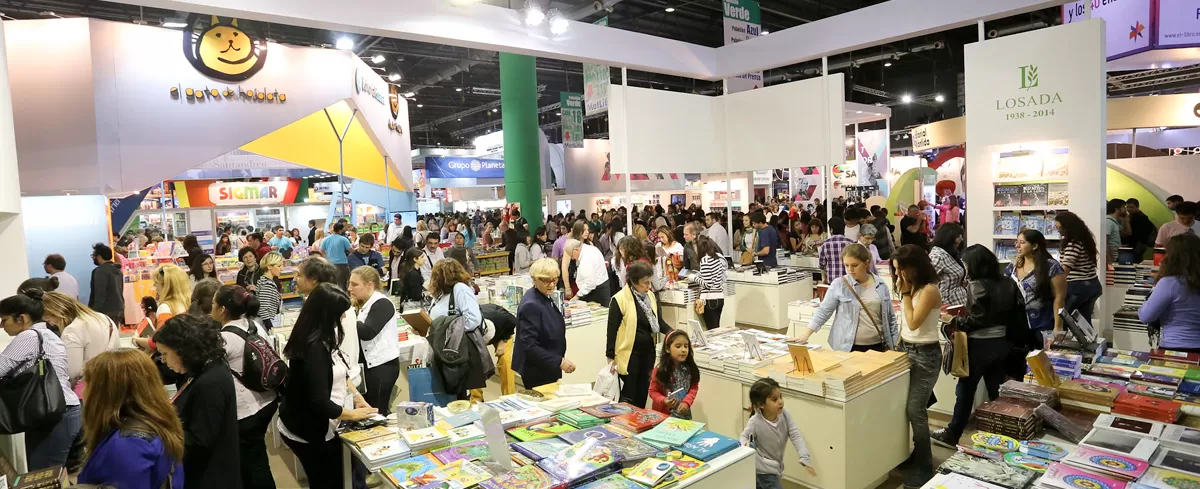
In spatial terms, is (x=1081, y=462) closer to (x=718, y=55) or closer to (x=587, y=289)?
(x=587, y=289)

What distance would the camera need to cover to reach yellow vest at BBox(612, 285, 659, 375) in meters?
3.78

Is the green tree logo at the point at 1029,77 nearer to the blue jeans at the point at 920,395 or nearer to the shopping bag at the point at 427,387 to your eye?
the blue jeans at the point at 920,395

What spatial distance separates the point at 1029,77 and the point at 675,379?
4.79 meters

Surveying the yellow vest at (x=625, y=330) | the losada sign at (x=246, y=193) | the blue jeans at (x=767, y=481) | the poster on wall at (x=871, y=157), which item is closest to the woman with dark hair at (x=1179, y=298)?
the blue jeans at (x=767, y=481)

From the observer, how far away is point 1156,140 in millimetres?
16016

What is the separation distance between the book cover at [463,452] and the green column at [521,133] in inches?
361

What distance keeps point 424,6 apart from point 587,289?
290cm

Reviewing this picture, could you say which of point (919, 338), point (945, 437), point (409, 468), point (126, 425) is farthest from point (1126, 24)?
point (126, 425)

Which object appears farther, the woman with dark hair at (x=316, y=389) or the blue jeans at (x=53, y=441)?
the blue jeans at (x=53, y=441)

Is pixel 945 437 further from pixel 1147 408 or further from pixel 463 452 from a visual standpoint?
pixel 463 452

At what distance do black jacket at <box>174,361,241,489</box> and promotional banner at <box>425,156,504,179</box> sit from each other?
19.0 m

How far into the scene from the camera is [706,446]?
8.56 ft

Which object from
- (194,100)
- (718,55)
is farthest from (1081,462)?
(194,100)

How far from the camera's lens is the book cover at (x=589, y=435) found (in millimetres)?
2699
